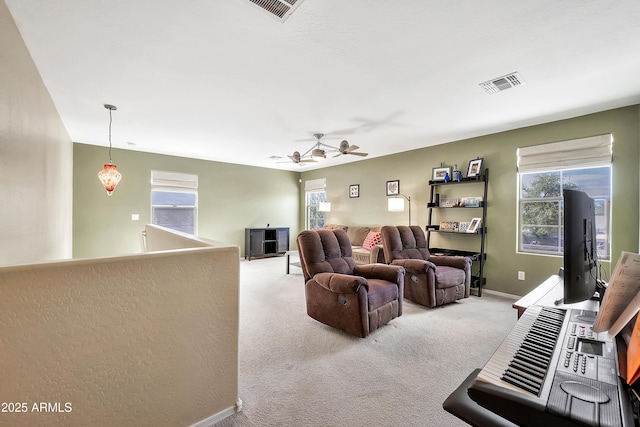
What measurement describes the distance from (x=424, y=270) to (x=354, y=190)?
3.43 metres

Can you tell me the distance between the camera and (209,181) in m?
6.37

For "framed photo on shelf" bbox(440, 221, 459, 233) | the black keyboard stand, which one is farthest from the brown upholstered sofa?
the black keyboard stand

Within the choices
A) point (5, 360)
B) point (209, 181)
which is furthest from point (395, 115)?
point (209, 181)

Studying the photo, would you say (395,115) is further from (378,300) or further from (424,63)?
(378,300)

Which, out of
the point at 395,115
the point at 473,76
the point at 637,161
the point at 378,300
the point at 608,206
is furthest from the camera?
the point at 395,115

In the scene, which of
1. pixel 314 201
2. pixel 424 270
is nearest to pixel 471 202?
pixel 424 270

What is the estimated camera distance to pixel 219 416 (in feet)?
5.18

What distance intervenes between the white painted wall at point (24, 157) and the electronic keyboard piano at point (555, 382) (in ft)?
8.29

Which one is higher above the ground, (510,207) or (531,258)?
(510,207)

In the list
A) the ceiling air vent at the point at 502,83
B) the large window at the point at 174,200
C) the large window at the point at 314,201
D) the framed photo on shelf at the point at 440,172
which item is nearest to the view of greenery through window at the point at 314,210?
the large window at the point at 314,201

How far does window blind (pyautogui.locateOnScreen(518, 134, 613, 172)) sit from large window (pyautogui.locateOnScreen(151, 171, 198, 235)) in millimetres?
6266

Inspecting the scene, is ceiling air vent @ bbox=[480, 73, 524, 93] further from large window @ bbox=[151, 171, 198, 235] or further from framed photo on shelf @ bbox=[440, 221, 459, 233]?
large window @ bbox=[151, 171, 198, 235]

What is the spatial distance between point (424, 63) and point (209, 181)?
5.43 m

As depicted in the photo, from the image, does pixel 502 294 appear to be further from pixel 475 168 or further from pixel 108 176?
pixel 108 176
